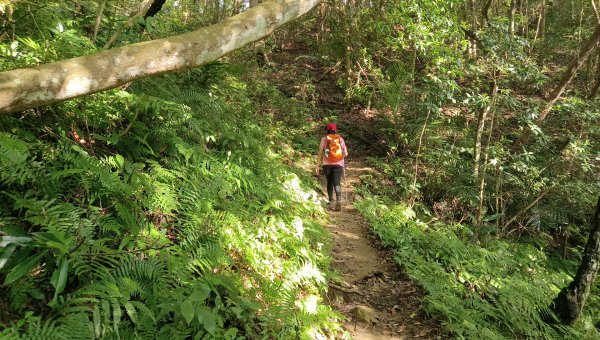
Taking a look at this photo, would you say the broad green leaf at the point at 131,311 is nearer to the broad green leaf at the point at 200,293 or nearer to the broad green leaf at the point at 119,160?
the broad green leaf at the point at 200,293

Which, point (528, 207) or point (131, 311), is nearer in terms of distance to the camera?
point (131, 311)

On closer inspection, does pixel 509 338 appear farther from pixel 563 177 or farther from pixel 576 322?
pixel 563 177

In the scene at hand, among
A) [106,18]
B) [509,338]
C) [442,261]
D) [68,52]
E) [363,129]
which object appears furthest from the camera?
[363,129]

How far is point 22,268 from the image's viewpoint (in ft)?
8.18

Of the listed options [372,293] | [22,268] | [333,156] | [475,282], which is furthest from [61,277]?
[333,156]

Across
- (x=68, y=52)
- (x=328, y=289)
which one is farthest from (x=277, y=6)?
(x=328, y=289)

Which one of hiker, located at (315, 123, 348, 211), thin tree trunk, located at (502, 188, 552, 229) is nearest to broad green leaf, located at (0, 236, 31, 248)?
hiker, located at (315, 123, 348, 211)

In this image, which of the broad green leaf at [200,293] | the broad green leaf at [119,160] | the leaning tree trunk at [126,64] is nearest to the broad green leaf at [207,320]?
the broad green leaf at [200,293]

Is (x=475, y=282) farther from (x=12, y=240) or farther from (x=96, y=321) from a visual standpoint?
(x=12, y=240)

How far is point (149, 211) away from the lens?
12.3 ft

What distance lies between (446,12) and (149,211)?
8392 millimetres

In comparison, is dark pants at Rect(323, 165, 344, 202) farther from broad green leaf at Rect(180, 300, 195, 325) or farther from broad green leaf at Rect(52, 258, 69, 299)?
broad green leaf at Rect(52, 258, 69, 299)

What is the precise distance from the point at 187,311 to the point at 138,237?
3.01ft

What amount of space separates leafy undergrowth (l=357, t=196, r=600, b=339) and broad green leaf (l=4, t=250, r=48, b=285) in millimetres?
3917
